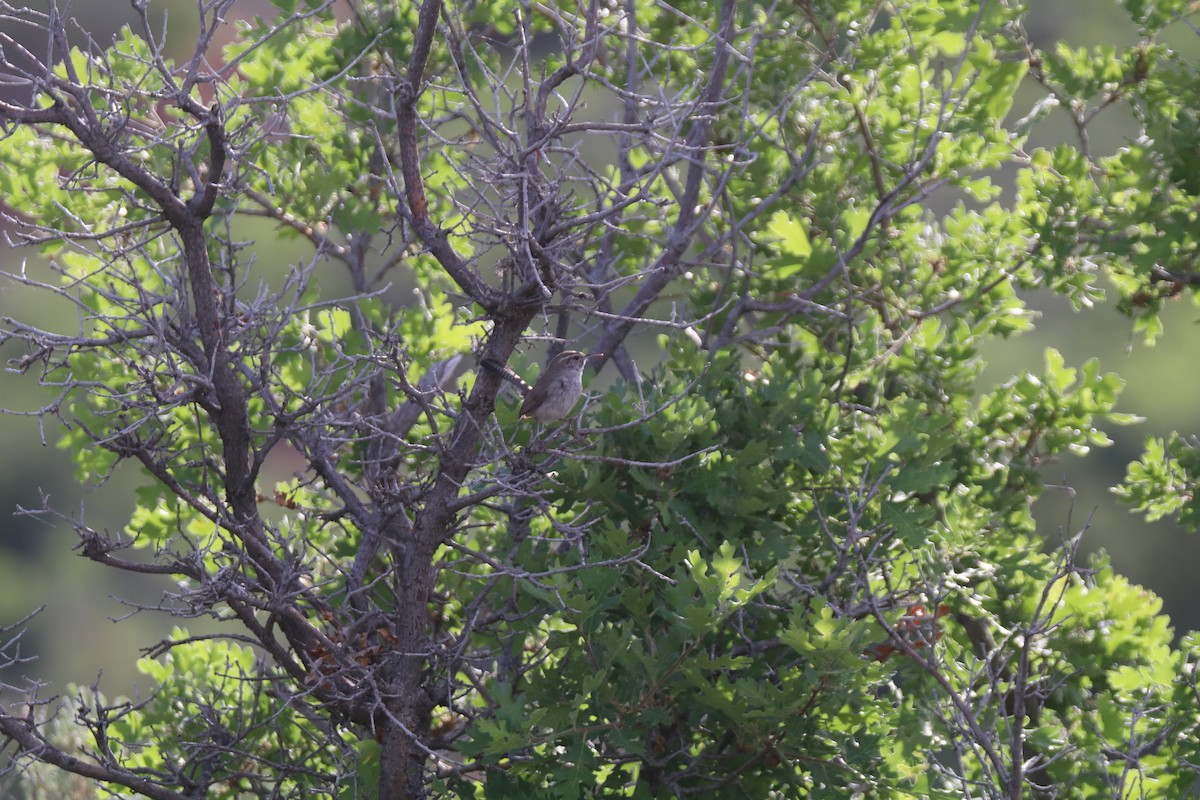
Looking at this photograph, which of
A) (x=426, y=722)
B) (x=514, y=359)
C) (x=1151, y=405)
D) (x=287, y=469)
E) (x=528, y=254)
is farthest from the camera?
(x=287, y=469)

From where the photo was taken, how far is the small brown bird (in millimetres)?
4273

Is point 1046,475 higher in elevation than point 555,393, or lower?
higher

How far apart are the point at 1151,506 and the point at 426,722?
302cm

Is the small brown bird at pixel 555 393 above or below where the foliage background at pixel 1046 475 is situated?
below

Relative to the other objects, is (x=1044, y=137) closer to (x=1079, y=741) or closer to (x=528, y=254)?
(x=1079, y=741)

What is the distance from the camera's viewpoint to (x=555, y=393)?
169 inches

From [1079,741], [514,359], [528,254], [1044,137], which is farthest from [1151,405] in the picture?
[528,254]

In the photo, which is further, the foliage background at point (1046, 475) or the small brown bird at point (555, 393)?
the foliage background at point (1046, 475)

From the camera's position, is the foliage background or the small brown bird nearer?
→ the small brown bird

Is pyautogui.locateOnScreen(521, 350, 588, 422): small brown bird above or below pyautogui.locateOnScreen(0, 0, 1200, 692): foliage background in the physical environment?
below

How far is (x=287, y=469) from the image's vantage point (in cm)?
1831

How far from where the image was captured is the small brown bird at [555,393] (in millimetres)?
4273

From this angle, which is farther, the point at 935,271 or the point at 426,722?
the point at 935,271

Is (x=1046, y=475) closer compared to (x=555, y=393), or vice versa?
(x=555, y=393)
